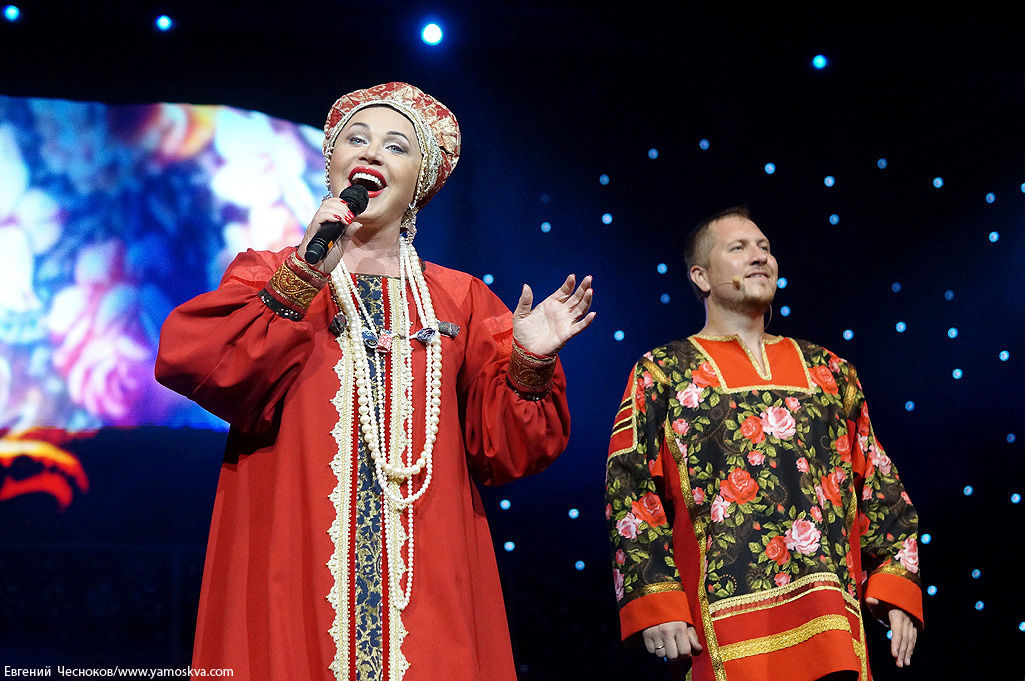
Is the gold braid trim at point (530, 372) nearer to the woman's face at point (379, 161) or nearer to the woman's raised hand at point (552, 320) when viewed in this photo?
the woman's raised hand at point (552, 320)

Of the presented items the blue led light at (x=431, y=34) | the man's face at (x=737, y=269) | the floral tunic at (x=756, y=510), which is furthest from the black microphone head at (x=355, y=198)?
the blue led light at (x=431, y=34)

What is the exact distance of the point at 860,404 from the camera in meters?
2.80

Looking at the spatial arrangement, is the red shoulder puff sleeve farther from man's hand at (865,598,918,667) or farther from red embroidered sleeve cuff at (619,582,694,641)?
man's hand at (865,598,918,667)

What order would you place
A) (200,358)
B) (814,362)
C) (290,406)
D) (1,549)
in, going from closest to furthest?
(200,358), (290,406), (814,362), (1,549)

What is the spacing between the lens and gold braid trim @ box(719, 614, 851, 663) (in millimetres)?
2406

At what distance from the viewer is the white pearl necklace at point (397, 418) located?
1.94 metres

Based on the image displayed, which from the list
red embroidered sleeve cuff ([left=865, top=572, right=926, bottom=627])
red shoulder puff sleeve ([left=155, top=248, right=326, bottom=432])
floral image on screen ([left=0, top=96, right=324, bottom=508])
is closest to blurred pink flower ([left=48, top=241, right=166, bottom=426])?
floral image on screen ([left=0, top=96, right=324, bottom=508])

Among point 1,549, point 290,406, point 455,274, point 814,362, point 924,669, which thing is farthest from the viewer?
point 924,669

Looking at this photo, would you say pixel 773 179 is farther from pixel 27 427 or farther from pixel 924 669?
pixel 27 427

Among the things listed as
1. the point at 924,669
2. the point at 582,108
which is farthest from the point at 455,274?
the point at 924,669

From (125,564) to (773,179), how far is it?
2.28m

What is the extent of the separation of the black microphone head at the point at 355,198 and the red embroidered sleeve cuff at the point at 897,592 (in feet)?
4.91

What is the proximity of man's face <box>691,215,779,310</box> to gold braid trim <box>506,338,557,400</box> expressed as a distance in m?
0.95

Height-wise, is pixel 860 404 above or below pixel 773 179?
below
